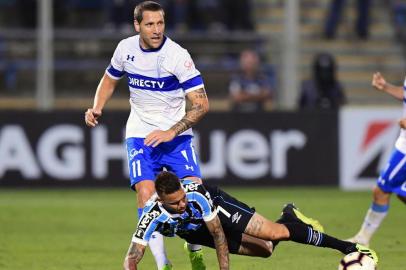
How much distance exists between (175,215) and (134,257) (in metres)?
0.44

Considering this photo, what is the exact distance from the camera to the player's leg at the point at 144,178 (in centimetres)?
903

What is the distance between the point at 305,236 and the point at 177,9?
42.5 feet

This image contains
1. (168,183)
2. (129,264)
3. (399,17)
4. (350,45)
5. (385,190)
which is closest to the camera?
(168,183)

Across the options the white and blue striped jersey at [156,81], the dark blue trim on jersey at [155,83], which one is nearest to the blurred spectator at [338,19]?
the white and blue striped jersey at [156,81]

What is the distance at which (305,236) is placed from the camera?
346 inches

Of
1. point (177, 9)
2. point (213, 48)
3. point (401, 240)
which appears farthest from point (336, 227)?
point (177, 9)

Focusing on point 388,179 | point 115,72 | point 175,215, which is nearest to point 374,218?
point 388,179

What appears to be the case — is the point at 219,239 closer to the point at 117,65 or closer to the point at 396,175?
the point at 117,65

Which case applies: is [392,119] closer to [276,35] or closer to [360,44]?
[276,35]

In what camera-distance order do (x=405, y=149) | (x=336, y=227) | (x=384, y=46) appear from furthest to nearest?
(x=384, y=46)
(x=336, y=227)
(x=405, y=149)

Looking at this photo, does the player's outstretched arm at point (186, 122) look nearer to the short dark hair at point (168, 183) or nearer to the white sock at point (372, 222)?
the short dark hair at point (168, 183)

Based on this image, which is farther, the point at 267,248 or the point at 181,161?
the point at 181,161

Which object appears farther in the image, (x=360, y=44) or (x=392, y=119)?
(x=360, y=44)

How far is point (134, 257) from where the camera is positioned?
26.4ft
